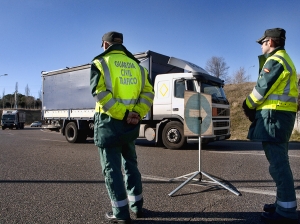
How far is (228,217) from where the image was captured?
10.7ft

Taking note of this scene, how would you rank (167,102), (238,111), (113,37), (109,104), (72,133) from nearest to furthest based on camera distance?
(109,104) → (113,37) → (167,102) → (72,133) → (238,111)

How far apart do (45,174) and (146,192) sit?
7.81 feet

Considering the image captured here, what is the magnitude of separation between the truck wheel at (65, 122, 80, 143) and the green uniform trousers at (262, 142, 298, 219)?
10243mm

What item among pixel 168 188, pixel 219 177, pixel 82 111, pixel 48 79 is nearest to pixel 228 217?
pixel 168 188

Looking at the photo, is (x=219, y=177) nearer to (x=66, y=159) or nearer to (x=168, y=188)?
(x=168, y=188)

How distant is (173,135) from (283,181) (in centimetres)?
692

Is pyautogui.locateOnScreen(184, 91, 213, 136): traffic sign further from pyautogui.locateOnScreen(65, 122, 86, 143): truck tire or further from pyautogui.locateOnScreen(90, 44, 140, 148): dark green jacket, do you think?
pyautogui.locateOnScreen(65, 122, 86, 143): truck tire

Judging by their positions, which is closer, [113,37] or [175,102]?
[113,37]

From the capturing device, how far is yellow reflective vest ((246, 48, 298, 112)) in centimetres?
298

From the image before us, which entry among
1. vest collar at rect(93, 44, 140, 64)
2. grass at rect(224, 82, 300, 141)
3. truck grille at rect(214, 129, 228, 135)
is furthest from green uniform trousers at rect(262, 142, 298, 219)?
grass at rect(224, 82, 300, 141)

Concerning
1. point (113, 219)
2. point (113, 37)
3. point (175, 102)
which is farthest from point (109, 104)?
point (175, 102)

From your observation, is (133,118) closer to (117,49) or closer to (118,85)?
(118,85)

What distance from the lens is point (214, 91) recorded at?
9930mm

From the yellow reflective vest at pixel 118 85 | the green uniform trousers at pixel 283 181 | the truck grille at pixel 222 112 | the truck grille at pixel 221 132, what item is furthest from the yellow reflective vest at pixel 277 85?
the truck grille at pixel 222 112
